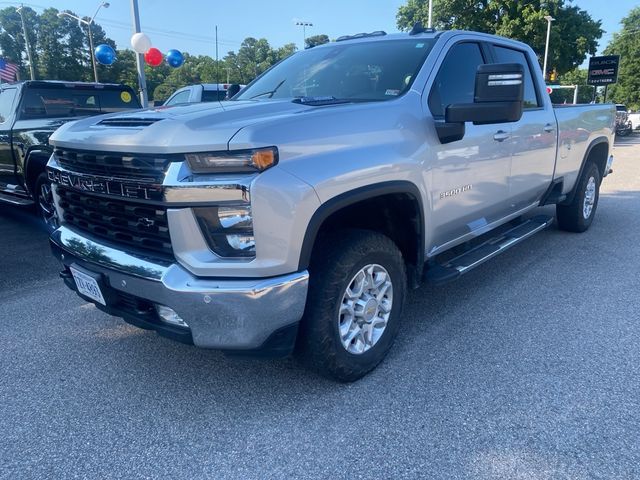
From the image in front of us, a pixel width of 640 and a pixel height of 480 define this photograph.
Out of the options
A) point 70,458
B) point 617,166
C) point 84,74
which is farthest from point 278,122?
point 84,74

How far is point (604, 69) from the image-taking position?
21406 millimetres

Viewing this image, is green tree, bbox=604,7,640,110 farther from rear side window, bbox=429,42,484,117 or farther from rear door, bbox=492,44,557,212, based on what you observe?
rear side window, bbox=429,42,484,117

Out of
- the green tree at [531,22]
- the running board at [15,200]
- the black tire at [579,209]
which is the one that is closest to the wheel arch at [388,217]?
the black tire at [579,209]

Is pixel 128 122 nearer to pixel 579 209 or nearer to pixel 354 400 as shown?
pixel 354 400

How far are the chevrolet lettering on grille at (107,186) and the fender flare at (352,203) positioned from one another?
2.30 feet

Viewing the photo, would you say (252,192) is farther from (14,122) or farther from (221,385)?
(14,122)

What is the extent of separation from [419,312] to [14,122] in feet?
18.1

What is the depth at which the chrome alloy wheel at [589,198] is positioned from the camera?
19.4 feet

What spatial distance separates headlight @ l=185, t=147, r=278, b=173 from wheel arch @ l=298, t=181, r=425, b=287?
13.6 inches

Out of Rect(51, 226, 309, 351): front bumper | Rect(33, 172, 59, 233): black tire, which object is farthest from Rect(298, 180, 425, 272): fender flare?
Rect(33, 172, 59, 233): black tire

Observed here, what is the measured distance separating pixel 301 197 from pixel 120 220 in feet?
3.20

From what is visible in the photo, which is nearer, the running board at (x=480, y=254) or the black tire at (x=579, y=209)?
the running board at (x=480, y=254)

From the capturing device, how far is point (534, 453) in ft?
7.46

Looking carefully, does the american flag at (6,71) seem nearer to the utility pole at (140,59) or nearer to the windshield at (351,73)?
the utility pole at (140,59)
